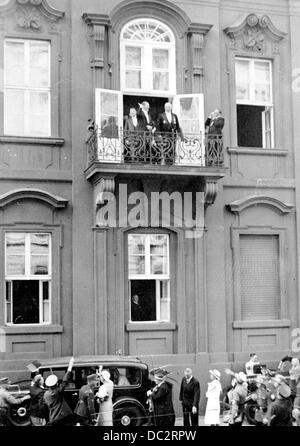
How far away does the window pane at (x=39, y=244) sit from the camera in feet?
46.8

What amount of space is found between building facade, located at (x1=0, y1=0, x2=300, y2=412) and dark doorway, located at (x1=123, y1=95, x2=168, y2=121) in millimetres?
23

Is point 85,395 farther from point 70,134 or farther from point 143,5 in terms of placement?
point 143,5

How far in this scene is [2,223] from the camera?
14094 millimetres

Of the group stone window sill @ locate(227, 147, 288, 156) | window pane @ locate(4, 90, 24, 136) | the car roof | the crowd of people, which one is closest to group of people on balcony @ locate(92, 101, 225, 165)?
stone window sill @ locate(227, 147, 288, 156)

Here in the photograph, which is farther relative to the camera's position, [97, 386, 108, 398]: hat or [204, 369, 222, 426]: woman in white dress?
[204, 369, 222, 426]: woman in white dress

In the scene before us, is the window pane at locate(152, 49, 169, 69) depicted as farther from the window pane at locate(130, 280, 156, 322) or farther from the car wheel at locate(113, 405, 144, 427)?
the car wheel at locate(113, 405, 144, 427)

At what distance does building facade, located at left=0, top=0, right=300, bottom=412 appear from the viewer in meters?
14.2

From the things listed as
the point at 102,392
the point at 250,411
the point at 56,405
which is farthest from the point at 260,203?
the point at 56,405

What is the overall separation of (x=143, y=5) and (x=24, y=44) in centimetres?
253

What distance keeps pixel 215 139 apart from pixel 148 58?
218cm

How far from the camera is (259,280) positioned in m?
15.1

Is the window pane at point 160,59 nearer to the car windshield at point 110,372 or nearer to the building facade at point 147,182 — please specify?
the building facade at point 147,182

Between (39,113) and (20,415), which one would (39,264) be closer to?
(39,113)
